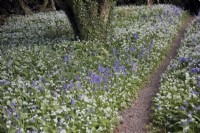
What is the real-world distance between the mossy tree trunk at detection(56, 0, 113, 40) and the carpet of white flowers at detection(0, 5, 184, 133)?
0.52 metres

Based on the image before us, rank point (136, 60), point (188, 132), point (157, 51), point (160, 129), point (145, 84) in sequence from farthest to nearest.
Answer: point (157, 51) < point (136, 60) < point (145, 84) < point (160, 129) < point (188, 132)

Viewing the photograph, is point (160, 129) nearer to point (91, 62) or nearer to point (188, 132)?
point (188, 132)

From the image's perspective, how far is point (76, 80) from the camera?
25.5 ft

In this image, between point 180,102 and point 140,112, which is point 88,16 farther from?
point 180,102

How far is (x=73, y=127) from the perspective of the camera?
5.53 metres

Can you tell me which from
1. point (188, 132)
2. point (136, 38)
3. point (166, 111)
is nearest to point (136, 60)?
point (136, 38)

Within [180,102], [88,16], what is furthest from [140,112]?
[88,16]

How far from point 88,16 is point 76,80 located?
4.59m

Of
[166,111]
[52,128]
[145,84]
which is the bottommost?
[145,84]

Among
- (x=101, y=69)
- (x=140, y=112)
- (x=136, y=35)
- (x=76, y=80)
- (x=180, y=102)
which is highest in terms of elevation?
(x=101, y=69)

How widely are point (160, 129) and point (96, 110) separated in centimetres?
128

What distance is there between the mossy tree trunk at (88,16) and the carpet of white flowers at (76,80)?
0.52 m

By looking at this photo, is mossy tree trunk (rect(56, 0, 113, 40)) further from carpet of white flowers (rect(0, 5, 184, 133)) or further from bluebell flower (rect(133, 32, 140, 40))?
bluebell flower (rect(133, 32, 140, 40))

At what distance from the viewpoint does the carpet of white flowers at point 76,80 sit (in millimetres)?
5714
